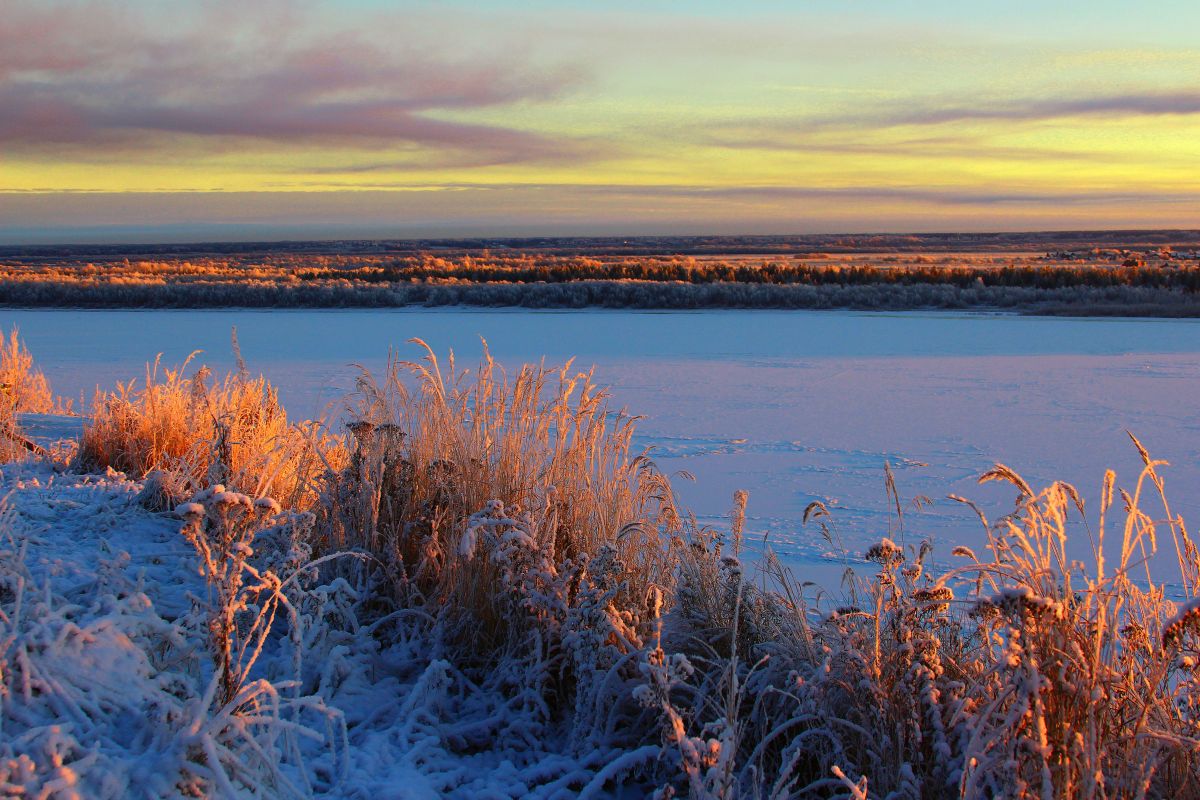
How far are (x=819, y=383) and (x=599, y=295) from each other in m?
13.2

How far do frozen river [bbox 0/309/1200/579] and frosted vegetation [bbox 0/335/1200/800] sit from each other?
5.77ft

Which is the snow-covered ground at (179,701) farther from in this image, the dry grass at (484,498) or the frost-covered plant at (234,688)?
the dry grass at (484,498)

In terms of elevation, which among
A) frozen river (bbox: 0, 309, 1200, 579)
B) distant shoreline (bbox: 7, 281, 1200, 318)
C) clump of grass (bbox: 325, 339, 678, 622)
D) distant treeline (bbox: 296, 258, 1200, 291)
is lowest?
frozen river (bbox: 0, 309, 1200, 579)

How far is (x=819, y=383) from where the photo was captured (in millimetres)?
11062

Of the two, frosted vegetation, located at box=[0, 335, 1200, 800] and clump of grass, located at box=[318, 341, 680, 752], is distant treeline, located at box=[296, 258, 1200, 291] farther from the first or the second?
clump of grass, located at box=[318, 341, 680, 752]

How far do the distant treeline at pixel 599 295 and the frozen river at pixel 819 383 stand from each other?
216cm

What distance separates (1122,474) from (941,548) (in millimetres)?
2246

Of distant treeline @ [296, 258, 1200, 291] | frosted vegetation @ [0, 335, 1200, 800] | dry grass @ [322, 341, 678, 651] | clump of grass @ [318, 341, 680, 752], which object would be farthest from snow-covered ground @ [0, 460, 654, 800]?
distant treeline @ [296, 258, 1200, 291]

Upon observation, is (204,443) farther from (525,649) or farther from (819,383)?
(819,383)

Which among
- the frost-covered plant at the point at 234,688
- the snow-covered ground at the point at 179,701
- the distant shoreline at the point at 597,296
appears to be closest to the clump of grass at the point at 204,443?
the snow-covered ground at the point at 179,701

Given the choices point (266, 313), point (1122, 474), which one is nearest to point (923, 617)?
point (1122, 474)

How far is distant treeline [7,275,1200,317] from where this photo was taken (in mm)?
22359

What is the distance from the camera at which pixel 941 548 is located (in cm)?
543

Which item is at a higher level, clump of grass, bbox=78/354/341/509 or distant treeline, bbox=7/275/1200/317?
distant treeline, bbox=7/275/1200/317
